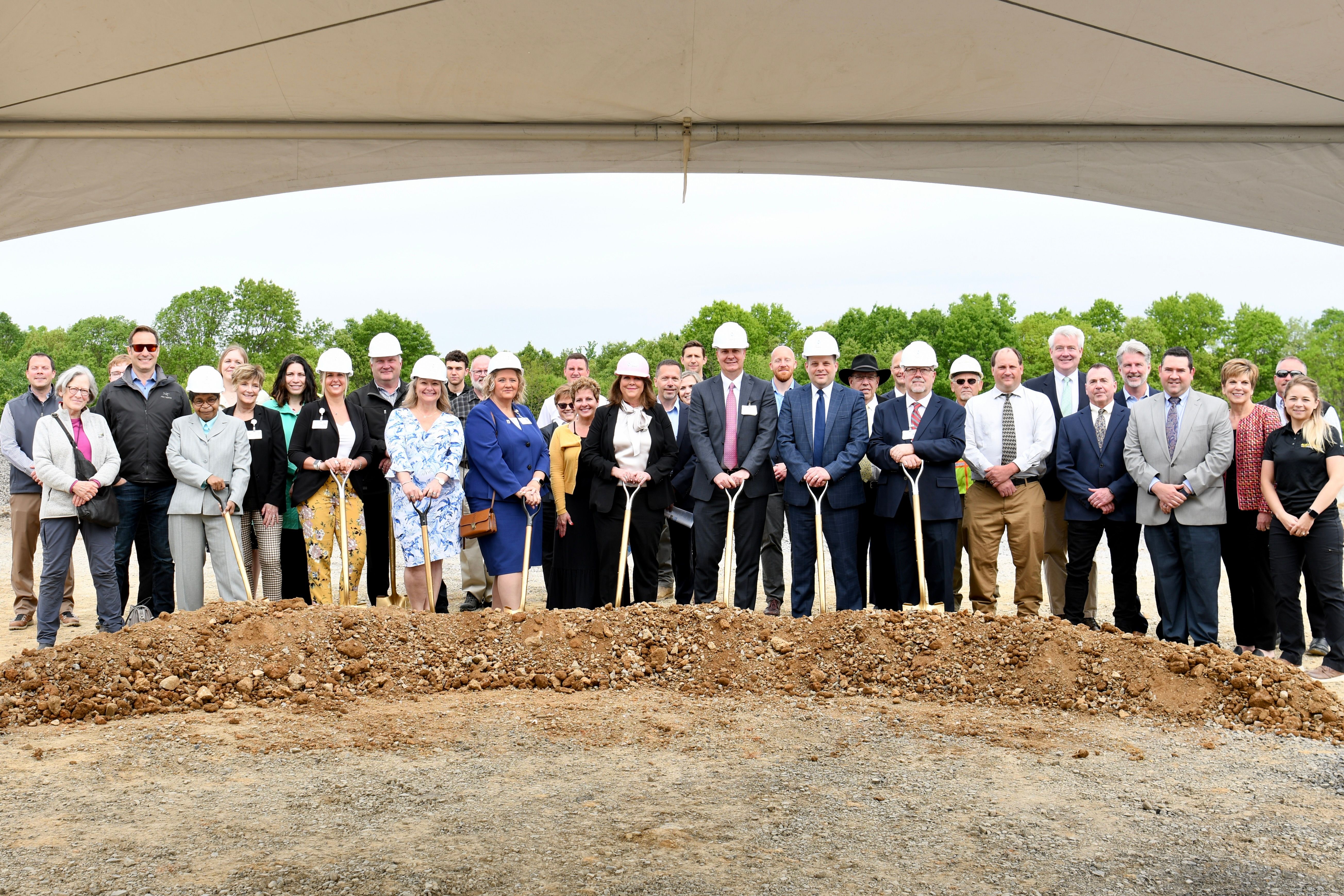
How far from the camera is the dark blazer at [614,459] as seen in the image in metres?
6.84

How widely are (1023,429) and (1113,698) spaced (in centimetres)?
220

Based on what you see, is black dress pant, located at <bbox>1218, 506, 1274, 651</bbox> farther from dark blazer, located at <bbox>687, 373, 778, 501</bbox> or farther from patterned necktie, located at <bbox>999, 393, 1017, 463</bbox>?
dark blazer, located at <bbox>687, 373, 778, 501</bbox>

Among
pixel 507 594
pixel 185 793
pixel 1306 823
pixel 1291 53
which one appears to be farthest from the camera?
pixel 507 594

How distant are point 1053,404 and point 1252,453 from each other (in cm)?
128

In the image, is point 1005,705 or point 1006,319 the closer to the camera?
point 1005,705

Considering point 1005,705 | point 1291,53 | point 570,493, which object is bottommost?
point 1005,705

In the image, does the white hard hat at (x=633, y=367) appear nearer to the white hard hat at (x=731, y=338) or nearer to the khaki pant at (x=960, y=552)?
the white hard hat at (x=731, y=338)

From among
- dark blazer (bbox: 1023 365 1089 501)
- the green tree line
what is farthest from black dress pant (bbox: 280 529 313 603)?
the green tree line


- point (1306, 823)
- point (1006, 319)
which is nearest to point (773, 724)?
point (1306, 823)

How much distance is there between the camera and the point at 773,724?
15.5 ft

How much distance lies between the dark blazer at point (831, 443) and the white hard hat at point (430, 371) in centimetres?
233

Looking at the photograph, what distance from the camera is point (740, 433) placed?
689 cm

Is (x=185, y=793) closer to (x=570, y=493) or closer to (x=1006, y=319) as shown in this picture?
(x=570, y=493)

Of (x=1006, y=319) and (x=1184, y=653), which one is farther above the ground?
(x=1006, y=319)
